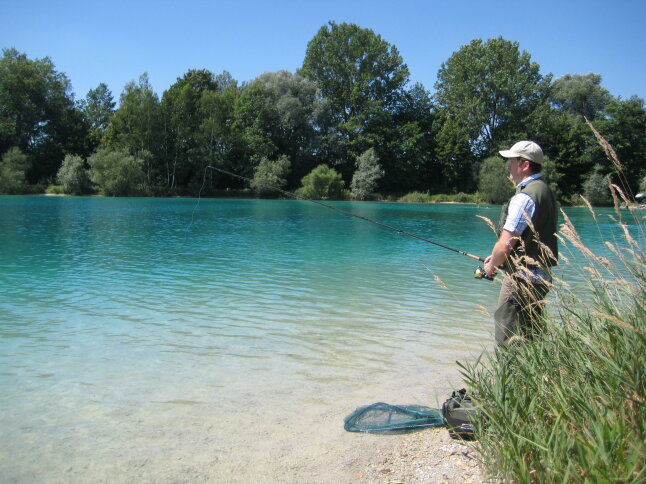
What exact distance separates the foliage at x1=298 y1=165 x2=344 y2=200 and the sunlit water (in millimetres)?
43144

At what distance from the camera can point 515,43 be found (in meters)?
58.7

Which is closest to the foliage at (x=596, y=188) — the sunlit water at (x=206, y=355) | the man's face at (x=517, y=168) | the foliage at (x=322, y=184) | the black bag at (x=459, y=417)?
the foliage at (x=322, y=184)

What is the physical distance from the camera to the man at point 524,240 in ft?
11.5

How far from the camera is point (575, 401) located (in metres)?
2.47

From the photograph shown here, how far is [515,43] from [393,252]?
52.5 meters

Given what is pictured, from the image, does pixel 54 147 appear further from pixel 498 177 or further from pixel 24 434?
pixel 24 434

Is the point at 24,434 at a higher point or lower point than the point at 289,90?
lower

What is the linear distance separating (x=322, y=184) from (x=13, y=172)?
31.4 meters

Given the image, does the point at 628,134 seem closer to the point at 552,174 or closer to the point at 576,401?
the point at 552,174

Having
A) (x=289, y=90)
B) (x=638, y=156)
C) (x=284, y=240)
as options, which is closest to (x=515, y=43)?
(x=638, y=156)

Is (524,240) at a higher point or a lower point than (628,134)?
lower

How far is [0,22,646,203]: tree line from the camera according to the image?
5322cm

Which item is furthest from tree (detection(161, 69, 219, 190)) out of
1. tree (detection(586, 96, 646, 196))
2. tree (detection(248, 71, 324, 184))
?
tree (detection(586, 96, 646, 196))

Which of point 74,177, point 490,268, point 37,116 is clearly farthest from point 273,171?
point 490,268
